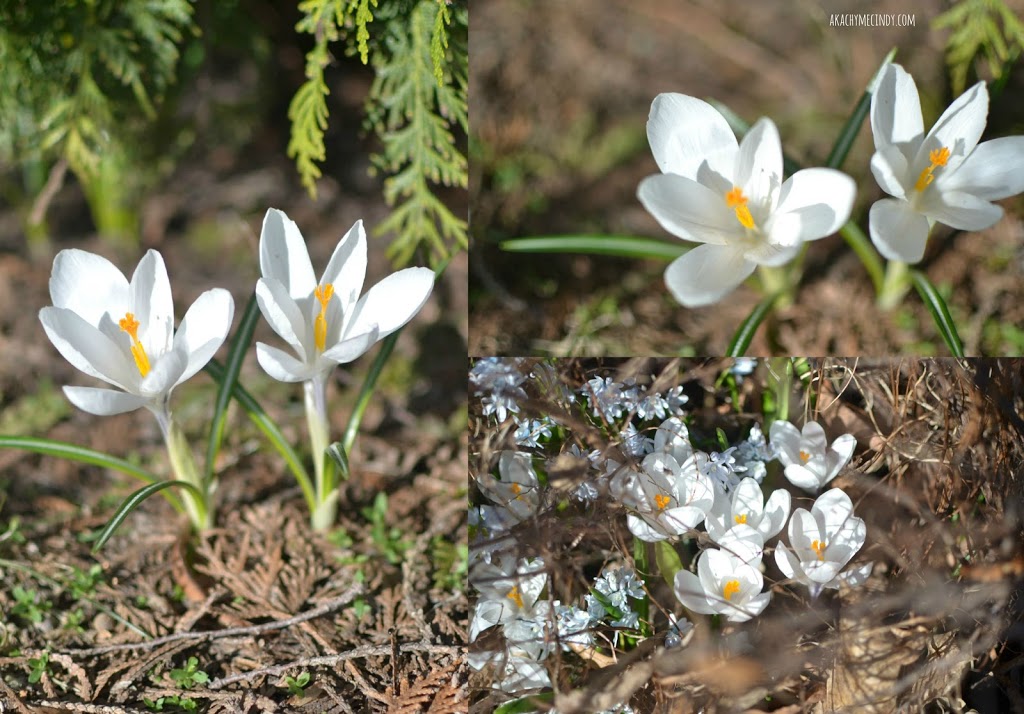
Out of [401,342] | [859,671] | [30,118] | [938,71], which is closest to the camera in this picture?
[859,671]

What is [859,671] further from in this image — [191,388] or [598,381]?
[191,388]

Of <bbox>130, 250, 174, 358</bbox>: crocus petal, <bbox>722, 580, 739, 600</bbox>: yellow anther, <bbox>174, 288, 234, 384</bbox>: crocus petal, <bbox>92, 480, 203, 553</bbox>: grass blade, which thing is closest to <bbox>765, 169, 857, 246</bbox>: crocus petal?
<bbox>722, 580, 739, 600</bbox>: yellow anther

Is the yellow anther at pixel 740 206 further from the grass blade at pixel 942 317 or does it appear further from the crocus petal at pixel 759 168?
the grass blade at pixel 942 317

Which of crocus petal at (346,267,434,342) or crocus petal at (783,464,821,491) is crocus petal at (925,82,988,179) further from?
crocus petal at (346,267,434,342)

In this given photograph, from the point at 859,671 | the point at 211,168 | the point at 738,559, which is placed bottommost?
the point at 859,671

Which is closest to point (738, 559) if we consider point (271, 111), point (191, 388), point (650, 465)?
point (650, 465)
